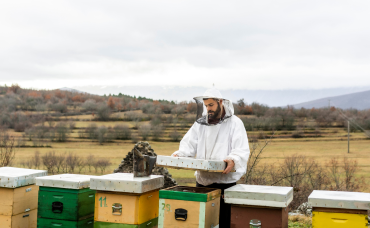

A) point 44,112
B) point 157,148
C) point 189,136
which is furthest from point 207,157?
point 44,112

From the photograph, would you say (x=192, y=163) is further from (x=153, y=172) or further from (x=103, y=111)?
(x=103, y=111)

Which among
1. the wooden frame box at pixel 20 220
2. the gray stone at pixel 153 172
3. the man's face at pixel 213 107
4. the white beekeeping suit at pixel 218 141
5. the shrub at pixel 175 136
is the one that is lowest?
the shrub at pixel 175 136

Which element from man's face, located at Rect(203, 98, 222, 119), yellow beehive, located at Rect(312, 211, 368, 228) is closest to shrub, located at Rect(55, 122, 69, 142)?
man's face, located at Rect(203, 98, 222, 119)

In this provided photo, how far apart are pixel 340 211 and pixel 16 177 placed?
4203 millimetres

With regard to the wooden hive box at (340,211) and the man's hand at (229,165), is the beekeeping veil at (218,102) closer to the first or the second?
the man's hand at (229,165)

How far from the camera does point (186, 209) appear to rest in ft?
12.5

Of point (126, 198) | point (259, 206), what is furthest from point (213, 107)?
point (126, 198)

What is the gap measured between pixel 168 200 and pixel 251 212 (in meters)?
1.01

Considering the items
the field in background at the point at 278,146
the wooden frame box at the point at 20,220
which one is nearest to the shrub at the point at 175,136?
the field in background at the point at 278,146

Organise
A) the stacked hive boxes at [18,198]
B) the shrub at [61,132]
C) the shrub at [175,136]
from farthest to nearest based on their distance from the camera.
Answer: the shrub at [175,136] < the shrub at [61,132] < the stacked hive boxes at [18,198]

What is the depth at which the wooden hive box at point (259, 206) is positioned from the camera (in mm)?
3707

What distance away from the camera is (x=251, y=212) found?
12.7ft

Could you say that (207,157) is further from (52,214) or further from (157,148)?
(157,148)

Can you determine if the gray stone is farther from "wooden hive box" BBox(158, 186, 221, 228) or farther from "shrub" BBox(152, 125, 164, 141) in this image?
"shrub" BBox(152, 125, 164, 141)
